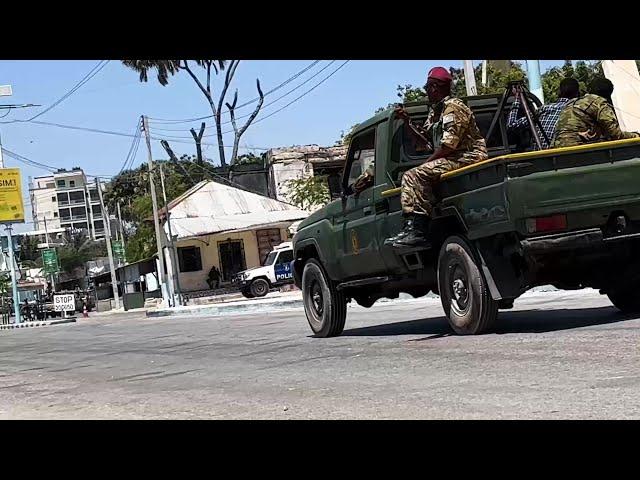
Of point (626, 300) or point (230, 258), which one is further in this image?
point (230, 258)

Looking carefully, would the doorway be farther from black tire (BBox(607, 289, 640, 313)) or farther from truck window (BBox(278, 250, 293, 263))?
black tire (BBox(607, 289, 640, 313))

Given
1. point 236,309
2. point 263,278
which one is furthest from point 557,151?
point 263,278

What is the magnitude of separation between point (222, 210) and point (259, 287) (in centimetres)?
1188

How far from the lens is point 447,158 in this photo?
8547 millimetres

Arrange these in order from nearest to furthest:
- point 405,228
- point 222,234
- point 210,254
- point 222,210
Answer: point 405,228, point 222,234, point 222,210, point 210,254

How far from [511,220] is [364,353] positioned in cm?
237

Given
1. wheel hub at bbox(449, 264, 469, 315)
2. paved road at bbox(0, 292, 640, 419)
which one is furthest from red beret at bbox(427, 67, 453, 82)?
paved road at bbox(0, 292, 640, 419)

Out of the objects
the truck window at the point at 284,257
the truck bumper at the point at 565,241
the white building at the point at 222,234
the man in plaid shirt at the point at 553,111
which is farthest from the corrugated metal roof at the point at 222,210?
the truck bumper at the point at 565,241

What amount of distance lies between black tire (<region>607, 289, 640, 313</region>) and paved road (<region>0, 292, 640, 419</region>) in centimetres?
17

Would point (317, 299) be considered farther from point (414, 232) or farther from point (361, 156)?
point (414, 232)

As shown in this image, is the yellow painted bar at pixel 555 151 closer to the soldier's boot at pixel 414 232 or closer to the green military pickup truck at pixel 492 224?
the green military pickup truck at pixel 492 224
